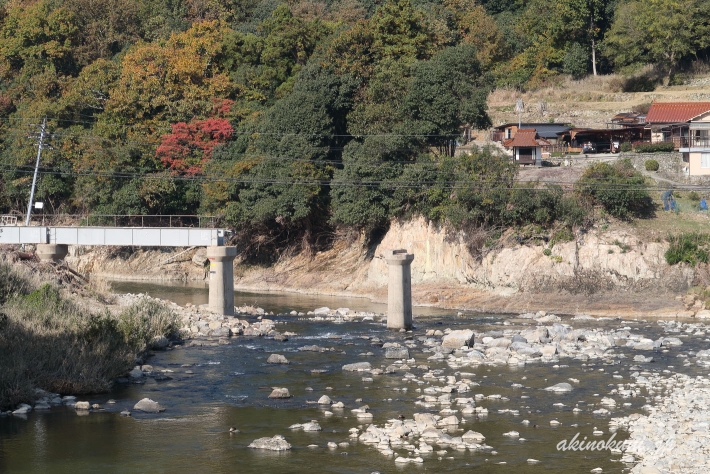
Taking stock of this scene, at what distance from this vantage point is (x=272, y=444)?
30.4 m

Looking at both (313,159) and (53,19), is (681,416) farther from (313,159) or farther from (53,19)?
(53,19)

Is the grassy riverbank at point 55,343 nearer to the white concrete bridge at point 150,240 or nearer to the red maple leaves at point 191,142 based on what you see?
the white concrete bridge at point 150,240

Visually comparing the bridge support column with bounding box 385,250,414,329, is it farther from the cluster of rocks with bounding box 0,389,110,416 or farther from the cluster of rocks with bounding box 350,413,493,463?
→ the cluster of rocks with bounding box 0,389,110,416

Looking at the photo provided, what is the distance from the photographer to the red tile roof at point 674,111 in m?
83.3

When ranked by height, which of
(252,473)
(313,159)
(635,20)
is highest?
(635,20)

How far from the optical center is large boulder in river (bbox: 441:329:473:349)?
156 feet

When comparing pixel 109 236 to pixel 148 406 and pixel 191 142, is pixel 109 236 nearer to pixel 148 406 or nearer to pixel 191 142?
pixel 191 142

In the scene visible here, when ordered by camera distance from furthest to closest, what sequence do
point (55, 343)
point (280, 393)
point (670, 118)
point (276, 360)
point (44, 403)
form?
point (670, 118)
point (276, 360)
point (55, 343)
point (280, 393)
point (44, 403)

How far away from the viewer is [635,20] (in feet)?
333

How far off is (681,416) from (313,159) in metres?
48.4

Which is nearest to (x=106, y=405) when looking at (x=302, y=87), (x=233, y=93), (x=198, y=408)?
(x=198, y=408)

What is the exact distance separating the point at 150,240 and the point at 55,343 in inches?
911

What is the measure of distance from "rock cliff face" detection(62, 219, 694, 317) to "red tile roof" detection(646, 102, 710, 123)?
72.5 ft

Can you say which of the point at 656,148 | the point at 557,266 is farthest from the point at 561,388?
the point at 656,148
